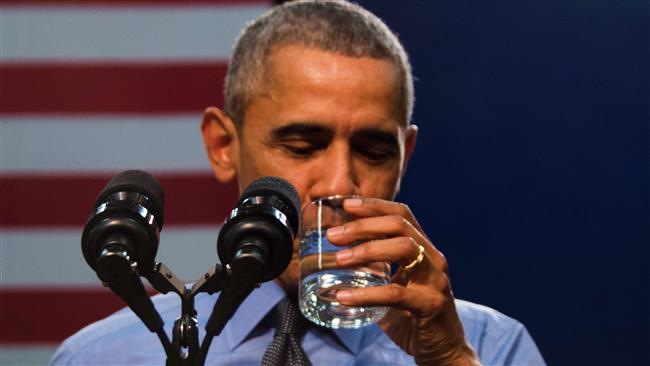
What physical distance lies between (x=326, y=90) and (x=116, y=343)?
1.93 ft

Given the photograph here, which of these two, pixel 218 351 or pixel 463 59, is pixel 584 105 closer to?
pixel 463 59

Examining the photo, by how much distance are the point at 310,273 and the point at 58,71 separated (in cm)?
156

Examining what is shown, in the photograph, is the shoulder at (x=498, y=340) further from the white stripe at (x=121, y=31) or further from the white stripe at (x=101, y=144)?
the white stripe at (x=121, y=31)

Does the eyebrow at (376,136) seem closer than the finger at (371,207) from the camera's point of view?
No

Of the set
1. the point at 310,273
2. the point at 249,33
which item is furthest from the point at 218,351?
the point at 249,33

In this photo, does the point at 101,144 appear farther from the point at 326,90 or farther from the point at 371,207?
the point at 371,207

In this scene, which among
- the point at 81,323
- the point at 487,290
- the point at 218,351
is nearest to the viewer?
the point at 218,351

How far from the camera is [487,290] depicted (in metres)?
2.22

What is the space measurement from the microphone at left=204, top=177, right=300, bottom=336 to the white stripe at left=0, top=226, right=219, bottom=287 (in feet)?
5.27

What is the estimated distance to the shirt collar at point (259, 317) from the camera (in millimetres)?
1580

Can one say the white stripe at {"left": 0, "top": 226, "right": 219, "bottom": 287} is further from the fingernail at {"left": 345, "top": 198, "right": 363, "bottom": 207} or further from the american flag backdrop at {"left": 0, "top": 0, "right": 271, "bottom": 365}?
the fingernail at {"left": 345, "top": 198, "right": 363, "bottom": 207}

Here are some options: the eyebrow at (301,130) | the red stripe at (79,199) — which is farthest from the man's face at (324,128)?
the red stripe at (79,199)

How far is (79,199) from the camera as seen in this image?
101 inches

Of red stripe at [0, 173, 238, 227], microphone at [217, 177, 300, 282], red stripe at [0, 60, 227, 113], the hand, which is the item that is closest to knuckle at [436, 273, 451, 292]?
the hand
